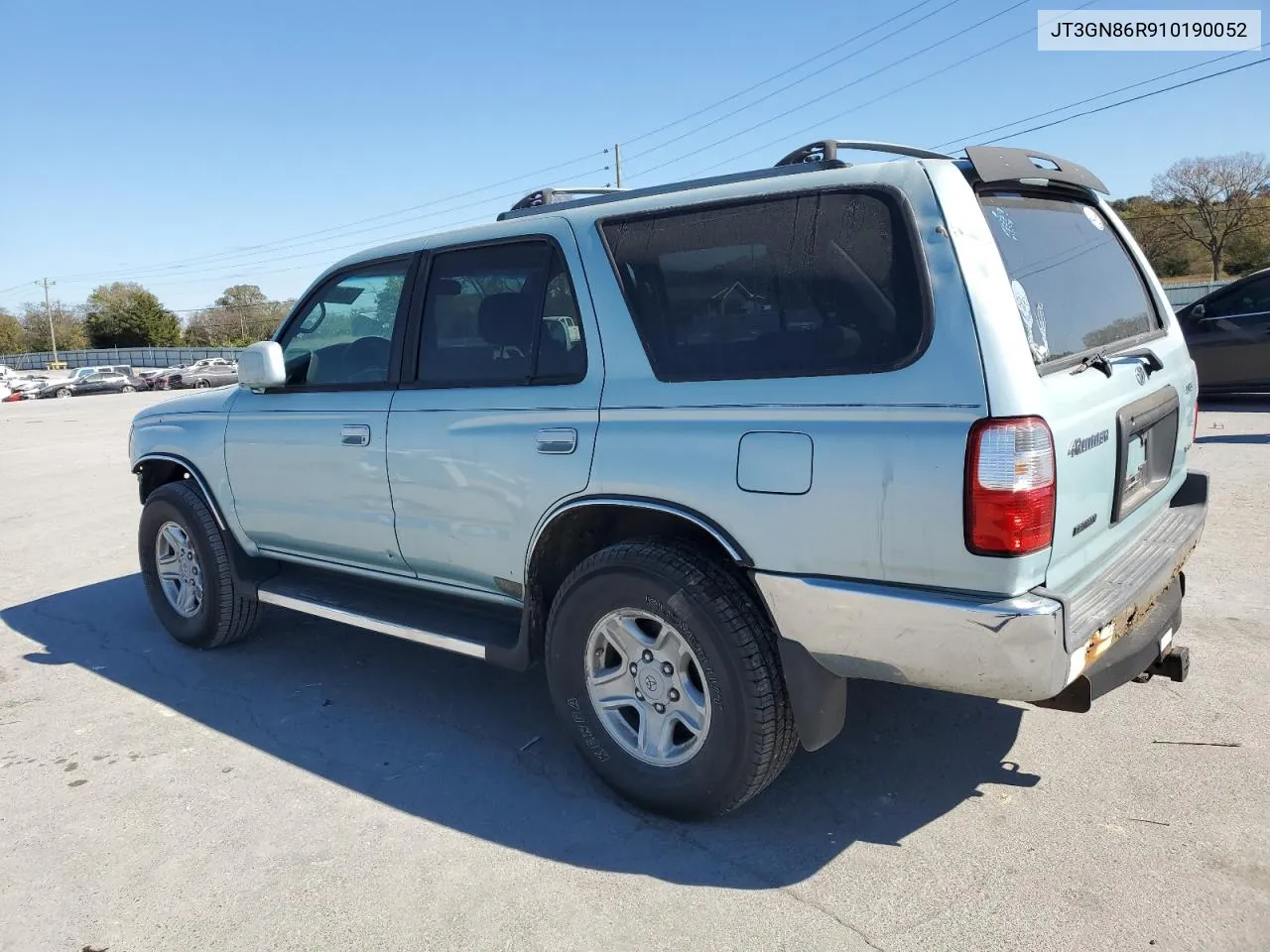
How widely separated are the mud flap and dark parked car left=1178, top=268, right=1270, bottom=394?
10.9 m

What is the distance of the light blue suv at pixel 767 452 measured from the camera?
8.04 feet

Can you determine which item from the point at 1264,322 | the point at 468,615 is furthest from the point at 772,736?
the point at 1264,322

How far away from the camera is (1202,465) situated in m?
8.22

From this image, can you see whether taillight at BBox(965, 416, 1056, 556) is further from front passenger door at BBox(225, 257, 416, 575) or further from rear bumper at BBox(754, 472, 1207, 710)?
front passenger door at BBox(225, 257, 416, 575)

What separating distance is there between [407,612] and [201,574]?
61.5 inches

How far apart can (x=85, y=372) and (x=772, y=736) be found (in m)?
50.5

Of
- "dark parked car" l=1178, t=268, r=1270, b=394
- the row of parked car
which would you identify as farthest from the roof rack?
the row of parked car

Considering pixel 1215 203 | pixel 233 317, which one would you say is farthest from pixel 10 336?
pixel 1215 203

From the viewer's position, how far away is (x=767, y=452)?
2697 millimetres

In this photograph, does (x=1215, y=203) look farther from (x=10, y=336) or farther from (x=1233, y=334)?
(x=10, y=336)

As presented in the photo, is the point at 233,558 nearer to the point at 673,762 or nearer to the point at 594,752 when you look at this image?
the point at 594,752

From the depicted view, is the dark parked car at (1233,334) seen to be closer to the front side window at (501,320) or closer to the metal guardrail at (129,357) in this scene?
the front side window at (501,320)

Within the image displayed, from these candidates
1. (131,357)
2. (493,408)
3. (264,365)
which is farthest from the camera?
(131,357)

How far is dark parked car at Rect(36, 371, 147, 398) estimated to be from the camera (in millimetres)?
43719
